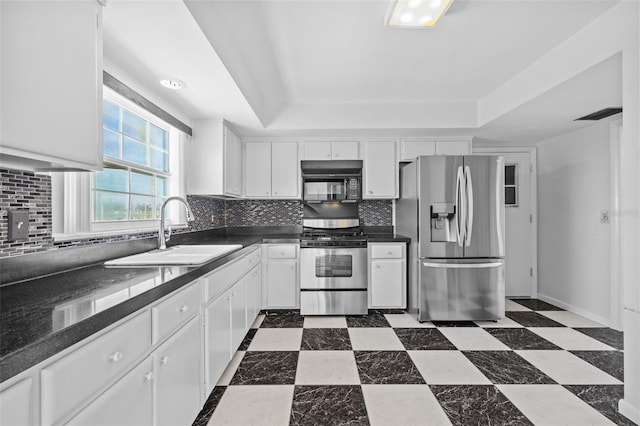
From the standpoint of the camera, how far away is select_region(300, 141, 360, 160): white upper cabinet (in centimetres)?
371

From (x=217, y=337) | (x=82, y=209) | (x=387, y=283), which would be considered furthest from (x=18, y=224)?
(x=387, y=283)

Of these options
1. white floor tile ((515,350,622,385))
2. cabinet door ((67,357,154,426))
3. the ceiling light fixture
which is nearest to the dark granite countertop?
cabinet door ((67,357,154,426))

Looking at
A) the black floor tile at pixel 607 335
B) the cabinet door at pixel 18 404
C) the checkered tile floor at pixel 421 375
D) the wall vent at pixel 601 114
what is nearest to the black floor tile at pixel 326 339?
the checkered tile floor at pixel 421 375

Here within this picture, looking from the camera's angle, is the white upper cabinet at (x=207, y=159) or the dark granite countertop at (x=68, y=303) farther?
the white upper cabinet at (x=207, y=159)

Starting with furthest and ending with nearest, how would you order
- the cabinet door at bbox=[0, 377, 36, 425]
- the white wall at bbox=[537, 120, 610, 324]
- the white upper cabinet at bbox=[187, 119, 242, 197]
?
1. the white wall at bbox=[537, 120, 610, 324]
2. the white upper cabinet at bbox=[187, 119, 242, 197]
3. the cabinet door at bbox=[0, 377, 36, 425]

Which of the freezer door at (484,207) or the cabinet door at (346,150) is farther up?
the cabinet door at (346,150)

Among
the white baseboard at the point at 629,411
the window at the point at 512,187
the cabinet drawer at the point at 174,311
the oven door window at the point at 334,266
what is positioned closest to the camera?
the cabinet drawer at the point at 174,311

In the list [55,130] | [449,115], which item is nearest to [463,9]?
[449,115]

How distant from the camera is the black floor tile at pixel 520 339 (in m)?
2.61

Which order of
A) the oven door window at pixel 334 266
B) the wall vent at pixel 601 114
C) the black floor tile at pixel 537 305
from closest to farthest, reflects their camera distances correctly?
the wall vent at pixel 601 114, the oven door window at pixel 334 266, the black floor tile at pixel 537 305

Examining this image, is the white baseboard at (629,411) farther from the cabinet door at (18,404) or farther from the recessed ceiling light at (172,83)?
the recessed ceiling light at (172,83)

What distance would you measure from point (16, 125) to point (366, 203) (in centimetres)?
346

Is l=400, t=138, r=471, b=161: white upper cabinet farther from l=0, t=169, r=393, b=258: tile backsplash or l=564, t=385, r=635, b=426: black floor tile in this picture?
l=564, t=385, r=635, b=426: black floor tile

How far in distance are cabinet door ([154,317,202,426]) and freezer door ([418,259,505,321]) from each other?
90.3 inches
